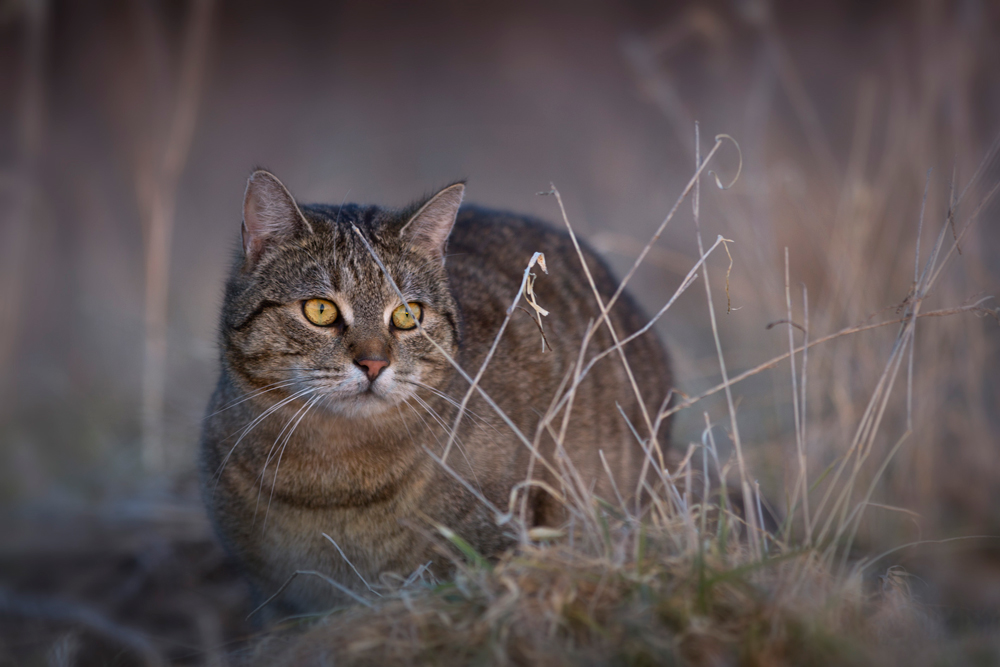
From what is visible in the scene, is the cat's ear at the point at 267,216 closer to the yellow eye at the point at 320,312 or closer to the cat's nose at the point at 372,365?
the yellow eye at the point at 320,312

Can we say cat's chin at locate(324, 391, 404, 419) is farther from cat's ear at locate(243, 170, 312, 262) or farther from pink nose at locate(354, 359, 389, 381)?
cat's ear at locate(243, 170, 312, 262)

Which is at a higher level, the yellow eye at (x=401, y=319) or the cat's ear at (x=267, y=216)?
the cat's ear at (x=267, y=216)

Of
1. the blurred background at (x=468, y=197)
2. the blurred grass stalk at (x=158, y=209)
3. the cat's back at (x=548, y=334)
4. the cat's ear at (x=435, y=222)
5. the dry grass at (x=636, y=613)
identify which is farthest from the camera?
the blurred grass stalk at (x=158, y=209)

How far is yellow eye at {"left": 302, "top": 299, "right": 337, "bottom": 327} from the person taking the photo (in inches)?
81.1

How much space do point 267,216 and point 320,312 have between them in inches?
13.5

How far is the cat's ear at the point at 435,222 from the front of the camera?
2.19 metres

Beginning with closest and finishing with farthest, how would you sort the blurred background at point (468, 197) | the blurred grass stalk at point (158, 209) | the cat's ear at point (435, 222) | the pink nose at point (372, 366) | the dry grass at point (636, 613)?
1. the dry grass at point (636, 613)
2. the pink nose at point (372, 366)
3. the cat's ear at point (435, 222)
4. the blurred background at point (468, 197)
5. the blurred grass stalk at point (158, 209)

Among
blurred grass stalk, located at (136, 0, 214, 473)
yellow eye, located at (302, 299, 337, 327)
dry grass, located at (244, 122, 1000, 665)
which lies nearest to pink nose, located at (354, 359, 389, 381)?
yellow eye, located at (302, 299, 337, 327)

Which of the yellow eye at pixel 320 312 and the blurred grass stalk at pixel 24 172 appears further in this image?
the blurred grass stalk at pixel 24 172

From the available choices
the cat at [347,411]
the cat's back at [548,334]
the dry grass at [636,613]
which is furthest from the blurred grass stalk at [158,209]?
the dry grass at [636,613]

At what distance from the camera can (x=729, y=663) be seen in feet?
3.90

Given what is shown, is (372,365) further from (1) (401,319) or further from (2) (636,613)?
(2) (636,613)

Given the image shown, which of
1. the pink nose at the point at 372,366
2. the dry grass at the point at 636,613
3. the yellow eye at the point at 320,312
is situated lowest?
the dry grass at the point at 636,613

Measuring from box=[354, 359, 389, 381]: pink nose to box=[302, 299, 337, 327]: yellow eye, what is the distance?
20 cm
